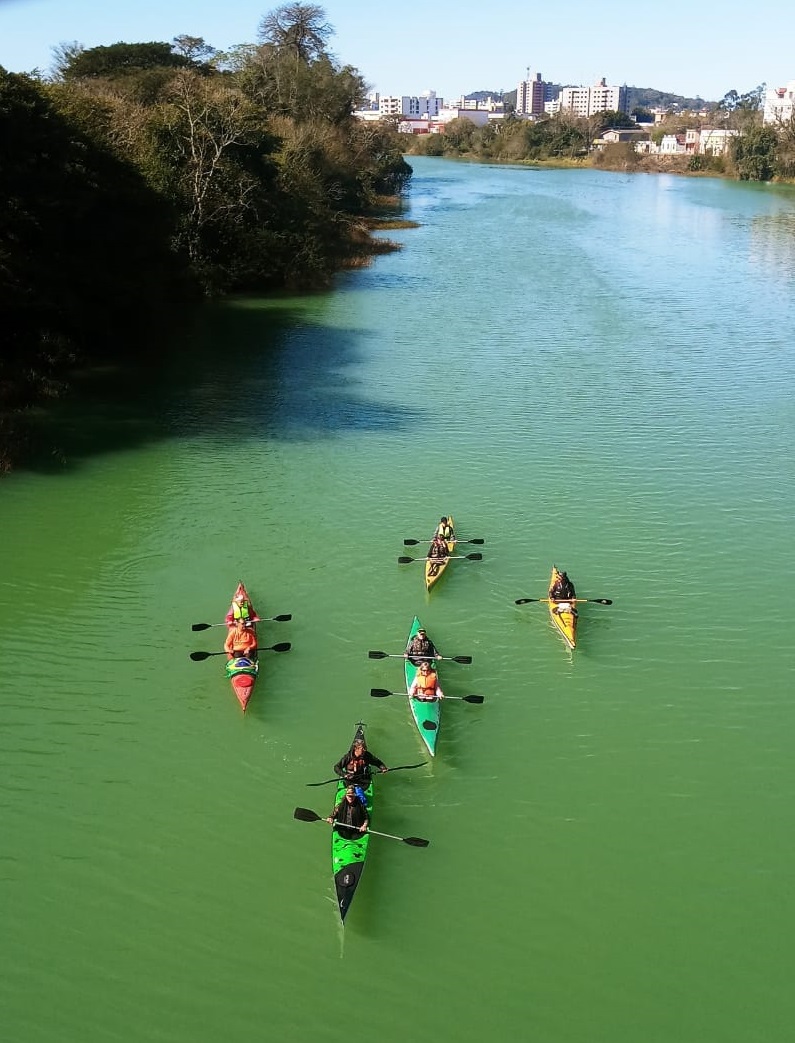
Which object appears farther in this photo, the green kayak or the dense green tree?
the dense green tree

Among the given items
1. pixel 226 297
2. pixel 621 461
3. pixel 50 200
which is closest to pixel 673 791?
pixel 621 461

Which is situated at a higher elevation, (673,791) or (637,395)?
(637,395)

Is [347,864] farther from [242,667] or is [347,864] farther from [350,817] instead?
[242,667]

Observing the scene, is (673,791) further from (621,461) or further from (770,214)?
(770,214)

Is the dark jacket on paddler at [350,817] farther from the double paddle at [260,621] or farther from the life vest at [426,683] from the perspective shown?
the double paddle at [260,621]

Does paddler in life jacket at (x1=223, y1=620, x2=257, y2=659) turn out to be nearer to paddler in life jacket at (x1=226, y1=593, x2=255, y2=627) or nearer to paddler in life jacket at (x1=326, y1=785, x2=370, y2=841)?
paddler in life jacket at (x1=226, y1=593, x2=255, y2=627)

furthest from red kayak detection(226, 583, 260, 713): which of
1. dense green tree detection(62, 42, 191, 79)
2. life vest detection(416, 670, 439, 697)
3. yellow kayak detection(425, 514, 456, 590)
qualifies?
dense green tree detection(62, 42, 191, 79)
